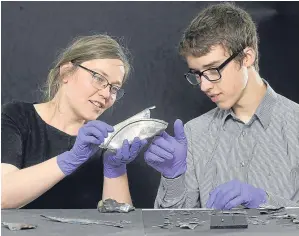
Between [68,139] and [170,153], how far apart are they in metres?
0.44

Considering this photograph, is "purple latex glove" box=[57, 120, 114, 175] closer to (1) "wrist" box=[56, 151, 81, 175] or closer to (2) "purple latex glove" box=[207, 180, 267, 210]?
(1) "wrist" box=[56, 151, 81, 175]

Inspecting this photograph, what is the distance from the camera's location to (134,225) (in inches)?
60.4

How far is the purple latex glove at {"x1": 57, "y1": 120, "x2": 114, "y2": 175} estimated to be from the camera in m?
1.77

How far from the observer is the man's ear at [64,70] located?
217cm

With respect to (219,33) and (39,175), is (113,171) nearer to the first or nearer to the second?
(39,175)

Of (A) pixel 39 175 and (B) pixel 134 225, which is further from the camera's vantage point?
(A) pixel 39 175

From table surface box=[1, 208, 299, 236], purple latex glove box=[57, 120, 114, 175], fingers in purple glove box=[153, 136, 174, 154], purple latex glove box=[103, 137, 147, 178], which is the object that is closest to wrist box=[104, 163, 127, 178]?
purple latex glove box=[103, 137, 147, 178]

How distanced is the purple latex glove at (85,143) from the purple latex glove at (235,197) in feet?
1.14

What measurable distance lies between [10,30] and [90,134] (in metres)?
0.85

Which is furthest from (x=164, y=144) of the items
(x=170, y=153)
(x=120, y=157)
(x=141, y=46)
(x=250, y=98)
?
(x=141, y=46)

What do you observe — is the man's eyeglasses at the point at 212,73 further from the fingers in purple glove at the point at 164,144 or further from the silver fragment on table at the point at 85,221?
the silver fragment on table at the point at 85,221

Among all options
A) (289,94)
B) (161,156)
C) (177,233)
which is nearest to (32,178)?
(161,156)

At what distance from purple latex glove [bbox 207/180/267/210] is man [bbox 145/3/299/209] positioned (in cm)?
13

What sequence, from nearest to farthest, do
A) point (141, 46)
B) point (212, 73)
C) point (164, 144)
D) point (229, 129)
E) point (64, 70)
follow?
point (164, 144), point (212, 73), point (229, 129), point (64, 70), point (141, 46)
